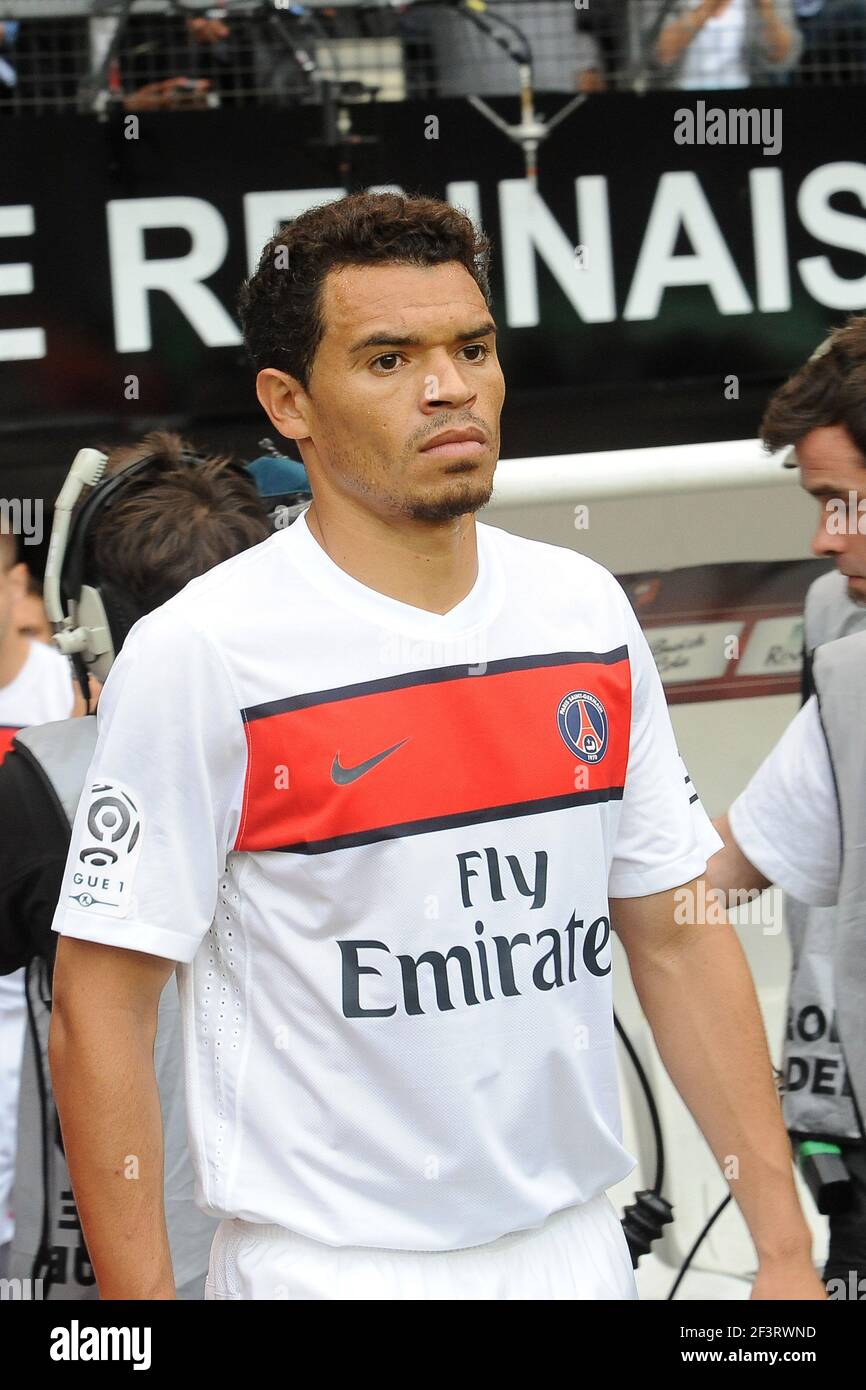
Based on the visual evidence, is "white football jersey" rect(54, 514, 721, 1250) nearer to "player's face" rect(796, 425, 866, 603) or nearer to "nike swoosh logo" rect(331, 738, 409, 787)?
"nike swoosh logo" rect(331, 738, 409, 787)

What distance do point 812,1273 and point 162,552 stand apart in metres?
1.19

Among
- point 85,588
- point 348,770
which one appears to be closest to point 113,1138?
point 348,770

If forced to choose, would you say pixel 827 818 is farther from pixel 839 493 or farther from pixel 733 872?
pixel 839 493

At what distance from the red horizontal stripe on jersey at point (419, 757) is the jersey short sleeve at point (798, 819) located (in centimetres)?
43

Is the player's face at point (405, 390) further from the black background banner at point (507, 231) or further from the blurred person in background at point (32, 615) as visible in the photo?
the blurred person in background at point (32, 615)

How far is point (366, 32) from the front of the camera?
4.68m

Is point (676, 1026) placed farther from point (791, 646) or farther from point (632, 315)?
point (632, 315)

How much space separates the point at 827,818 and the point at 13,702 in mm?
1933

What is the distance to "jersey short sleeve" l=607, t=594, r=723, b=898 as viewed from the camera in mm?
1937

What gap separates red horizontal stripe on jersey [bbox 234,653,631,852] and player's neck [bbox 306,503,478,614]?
0.11 metres

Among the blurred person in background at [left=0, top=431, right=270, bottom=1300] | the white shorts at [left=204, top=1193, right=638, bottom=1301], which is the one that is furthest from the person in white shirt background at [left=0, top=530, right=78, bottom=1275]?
the white shorts at [left=204, top=1193, right=638, bottom=1301]

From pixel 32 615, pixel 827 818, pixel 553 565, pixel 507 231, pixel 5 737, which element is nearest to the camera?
pixel 553 565

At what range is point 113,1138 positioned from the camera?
1679 mm

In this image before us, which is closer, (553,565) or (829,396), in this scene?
(553,565)
